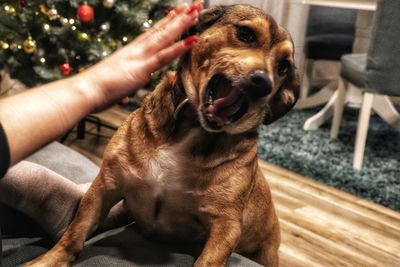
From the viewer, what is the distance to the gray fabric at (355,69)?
8.86 feet

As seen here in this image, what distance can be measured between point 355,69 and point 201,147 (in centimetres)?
193

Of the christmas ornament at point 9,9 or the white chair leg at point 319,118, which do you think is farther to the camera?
the white chair leg at point 319,118

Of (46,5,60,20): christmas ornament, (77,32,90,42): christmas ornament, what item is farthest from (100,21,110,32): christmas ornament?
(46,5,60,20): christmas ornament

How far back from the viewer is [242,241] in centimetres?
130

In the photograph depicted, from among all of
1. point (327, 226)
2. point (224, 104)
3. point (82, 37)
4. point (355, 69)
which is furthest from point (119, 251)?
point (355, 69)

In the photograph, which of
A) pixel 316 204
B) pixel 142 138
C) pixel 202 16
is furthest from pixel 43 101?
pixel 316 204

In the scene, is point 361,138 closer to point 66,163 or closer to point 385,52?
point 385,52

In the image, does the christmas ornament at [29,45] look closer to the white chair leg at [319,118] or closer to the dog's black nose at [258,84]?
the dog's black nose at [258,84]

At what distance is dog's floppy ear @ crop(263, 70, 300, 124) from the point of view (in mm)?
1301

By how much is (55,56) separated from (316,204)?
1.58m

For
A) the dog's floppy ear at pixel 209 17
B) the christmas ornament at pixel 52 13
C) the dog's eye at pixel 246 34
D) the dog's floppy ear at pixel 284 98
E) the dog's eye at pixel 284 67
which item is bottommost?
the christmas ornament at pixel 52 13

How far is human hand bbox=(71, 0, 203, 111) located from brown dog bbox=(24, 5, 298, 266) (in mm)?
386

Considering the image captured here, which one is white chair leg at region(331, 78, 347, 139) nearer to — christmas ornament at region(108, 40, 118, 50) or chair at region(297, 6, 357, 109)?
chair at region(297, 6, 357, 109)

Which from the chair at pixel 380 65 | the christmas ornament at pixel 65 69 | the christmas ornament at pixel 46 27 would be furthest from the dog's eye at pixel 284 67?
the christmas ornament at pixel 46 27
